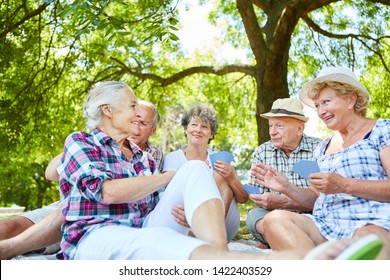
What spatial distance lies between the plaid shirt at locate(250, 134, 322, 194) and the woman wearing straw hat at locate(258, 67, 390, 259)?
2.68 ft

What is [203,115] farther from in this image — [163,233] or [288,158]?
[163,233]

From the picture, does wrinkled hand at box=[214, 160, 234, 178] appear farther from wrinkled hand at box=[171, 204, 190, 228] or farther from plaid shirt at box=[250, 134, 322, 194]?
wrinkled hand at box=[171, 204, 190, 228]

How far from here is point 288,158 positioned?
4383 millimetres

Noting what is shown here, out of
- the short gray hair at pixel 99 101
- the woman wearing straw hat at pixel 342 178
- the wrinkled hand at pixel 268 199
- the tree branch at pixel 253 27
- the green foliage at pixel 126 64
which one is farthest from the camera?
the green foliage at pixel 126 64

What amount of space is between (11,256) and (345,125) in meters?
2.20

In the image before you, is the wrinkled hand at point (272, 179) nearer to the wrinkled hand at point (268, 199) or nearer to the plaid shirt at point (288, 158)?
the wrinkled hand at point (268, 199)

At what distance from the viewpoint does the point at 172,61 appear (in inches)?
512

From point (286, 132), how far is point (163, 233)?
2333mm

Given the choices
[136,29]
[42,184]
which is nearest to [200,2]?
[136,29]

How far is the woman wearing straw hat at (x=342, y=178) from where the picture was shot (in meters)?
2.86

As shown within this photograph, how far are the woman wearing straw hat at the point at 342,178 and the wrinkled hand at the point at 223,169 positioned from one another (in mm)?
416

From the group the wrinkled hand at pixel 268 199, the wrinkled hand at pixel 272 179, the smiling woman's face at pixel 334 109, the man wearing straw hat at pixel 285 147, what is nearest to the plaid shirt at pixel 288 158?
the man wearing straw hat at pixel 285 147

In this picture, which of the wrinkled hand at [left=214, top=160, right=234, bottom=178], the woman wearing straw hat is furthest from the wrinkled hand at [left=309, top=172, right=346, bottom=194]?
the wrinkled hand at [left=214, top=160, right=234, bottom=178]

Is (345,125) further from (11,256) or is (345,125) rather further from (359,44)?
(359,44)
